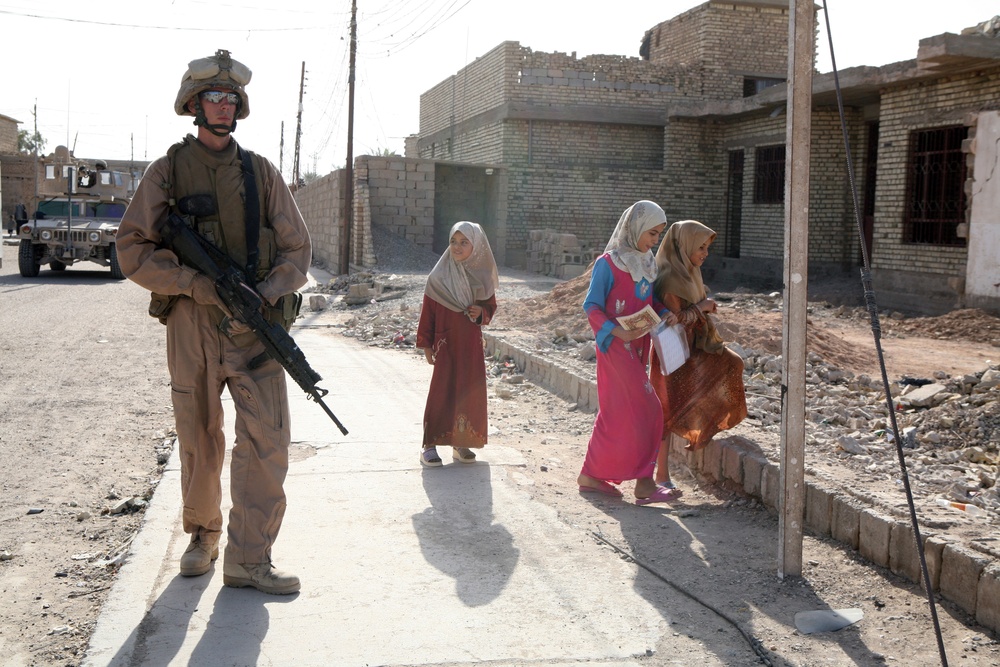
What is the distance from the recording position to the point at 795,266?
10.4 ft

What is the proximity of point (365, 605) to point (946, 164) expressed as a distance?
41.7 ft

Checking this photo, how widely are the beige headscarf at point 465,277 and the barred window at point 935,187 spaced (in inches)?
393

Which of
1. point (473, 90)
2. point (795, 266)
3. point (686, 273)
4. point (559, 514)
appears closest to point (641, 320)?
point (686, 273)

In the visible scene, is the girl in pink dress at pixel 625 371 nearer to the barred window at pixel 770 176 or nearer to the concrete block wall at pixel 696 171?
the barred window at pixel 770 176

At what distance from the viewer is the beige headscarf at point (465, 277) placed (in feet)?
16.6

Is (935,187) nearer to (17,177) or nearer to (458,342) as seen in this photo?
(458,342)

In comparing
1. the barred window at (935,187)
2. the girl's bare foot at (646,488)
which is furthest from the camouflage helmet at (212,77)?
the barred window at (935,187)

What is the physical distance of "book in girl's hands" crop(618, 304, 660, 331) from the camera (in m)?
4.26

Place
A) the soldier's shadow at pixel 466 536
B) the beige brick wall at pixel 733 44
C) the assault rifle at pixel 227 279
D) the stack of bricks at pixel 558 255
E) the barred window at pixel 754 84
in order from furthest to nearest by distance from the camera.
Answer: the barred window at pixel 754 84 < the beige brick wall at pixel 733 44 < the stack of bricks at pixel 558 255 < the soldier's shadow at pixel 466 536 < the assault rifle at pixel 227 279

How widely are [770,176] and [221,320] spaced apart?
17288 millimetres

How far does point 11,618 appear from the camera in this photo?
10.0ft

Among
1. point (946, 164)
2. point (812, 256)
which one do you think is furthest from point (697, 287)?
point (812, 256)

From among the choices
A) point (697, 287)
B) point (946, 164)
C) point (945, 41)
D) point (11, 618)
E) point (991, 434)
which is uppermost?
point (945, 41)

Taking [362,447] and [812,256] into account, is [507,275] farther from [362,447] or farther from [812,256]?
[362,447]
